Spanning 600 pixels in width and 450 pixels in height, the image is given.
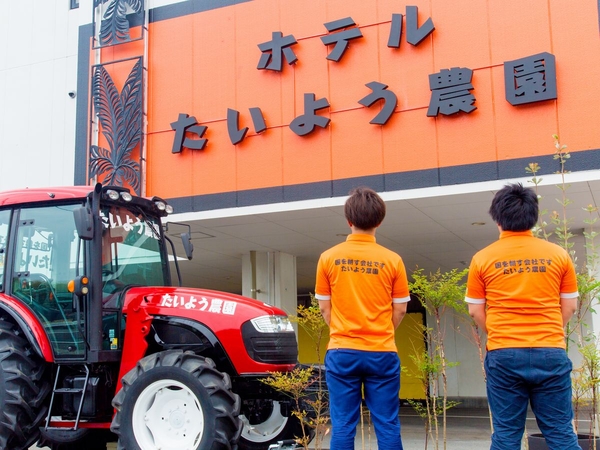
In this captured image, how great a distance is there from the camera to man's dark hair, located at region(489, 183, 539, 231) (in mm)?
3678

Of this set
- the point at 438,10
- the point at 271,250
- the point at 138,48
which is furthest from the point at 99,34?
the point at 438,10

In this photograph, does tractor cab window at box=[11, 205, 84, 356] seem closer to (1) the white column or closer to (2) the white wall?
(2) the white wall

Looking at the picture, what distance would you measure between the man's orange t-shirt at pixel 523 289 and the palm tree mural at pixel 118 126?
8217mm

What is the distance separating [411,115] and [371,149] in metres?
0.74

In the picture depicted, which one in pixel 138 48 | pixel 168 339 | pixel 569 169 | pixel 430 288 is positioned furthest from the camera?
pixel 138 48

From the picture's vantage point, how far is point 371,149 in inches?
370

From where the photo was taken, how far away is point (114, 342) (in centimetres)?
586

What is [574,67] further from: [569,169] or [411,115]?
[411,115]

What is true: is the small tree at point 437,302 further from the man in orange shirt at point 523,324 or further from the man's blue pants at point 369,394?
the man in orange shirt at point 523,324

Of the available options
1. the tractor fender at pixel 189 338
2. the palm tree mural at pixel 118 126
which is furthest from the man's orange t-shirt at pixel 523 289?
the palm tree mural at pixel 118 126

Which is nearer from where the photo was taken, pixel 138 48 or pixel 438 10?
pixel 438 10

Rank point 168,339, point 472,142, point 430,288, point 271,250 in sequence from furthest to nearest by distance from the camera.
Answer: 1. point 271,250
2. point 472,142
3. point 168,339
4. point 430,288

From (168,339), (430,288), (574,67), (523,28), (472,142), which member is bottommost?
(168,339)

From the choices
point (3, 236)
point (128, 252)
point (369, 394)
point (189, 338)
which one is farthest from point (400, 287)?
point (3, 236)
